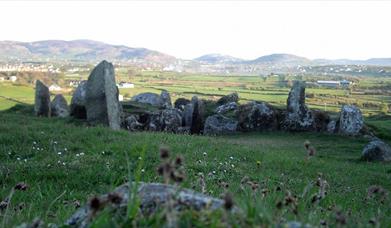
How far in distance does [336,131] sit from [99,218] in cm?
3392

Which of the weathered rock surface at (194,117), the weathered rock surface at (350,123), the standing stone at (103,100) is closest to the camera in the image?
the standing stone at (103,100)

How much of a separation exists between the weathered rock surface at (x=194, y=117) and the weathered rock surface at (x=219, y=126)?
779mm

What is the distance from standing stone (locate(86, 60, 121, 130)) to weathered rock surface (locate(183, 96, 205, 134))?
867cm

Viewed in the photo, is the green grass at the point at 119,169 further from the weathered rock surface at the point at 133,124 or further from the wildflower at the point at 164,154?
the weathered rock surface at the point at 133,124

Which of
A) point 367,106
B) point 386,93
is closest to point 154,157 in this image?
point 367,106

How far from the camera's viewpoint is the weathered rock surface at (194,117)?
1442 inches

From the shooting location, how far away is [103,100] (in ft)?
94.4

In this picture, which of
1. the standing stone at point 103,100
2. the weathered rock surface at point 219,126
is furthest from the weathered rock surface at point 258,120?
the standing stone at point 103,100

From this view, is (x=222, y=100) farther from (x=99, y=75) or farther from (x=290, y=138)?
(x=99, y=75)

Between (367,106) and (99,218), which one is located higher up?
(99,218)

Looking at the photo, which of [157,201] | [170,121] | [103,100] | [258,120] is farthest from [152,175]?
[258,120]

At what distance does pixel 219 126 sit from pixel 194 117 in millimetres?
2017

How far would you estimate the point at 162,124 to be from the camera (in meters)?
34.5

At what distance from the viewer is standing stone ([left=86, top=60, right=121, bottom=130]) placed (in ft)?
93.2
